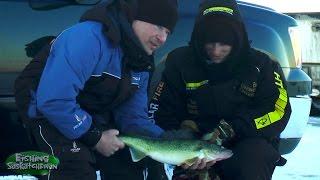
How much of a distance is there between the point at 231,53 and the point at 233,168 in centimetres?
58

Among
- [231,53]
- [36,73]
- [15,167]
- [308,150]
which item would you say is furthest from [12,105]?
[308,150]

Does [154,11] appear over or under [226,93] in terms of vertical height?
over

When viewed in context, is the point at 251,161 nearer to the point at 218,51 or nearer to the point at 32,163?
the point at 218,51

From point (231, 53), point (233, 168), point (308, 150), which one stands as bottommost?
point (308, 150)

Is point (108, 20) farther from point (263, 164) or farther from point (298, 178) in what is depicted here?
point (298, 178)

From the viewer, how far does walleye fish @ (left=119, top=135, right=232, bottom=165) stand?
8.63 feet

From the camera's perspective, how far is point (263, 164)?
2.77 metres

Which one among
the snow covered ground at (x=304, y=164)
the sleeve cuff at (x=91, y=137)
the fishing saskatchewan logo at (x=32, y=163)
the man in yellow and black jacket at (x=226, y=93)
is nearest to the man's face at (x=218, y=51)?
the man in yellow and black jacket at (x=226, y=93)

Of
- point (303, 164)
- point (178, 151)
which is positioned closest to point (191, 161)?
point (178, 151)

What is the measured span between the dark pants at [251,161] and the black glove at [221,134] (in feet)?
0.23

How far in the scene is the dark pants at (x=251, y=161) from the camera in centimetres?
275

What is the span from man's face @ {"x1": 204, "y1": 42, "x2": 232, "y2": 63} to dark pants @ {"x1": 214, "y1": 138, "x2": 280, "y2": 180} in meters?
0.44

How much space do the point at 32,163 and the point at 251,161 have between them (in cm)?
103

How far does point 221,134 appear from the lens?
9.35 ft
